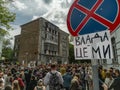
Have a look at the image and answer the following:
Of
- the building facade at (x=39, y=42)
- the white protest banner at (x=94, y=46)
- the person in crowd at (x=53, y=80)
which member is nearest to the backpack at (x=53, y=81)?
the person in crowd at (x=53, y=80)

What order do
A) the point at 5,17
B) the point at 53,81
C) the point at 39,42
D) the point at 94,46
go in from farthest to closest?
1. the point at 39,42
2. the point at 5,17
3. the point at 53,81
4. the point at 94,46

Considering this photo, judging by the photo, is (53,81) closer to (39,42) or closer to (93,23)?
(93,23)

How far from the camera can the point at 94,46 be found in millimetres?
2768

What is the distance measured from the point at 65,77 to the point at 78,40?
764 cm

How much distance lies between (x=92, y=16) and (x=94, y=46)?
478mm

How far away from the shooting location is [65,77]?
10445 millimetres

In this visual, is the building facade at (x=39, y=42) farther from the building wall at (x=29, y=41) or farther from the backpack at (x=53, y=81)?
the backpack at (x=53, y=81)

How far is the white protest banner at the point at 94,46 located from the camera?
2607 millimetres

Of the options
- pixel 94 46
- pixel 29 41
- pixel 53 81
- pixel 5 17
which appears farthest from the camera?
pixel 29 41

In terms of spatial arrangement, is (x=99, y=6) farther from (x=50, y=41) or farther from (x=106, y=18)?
(x=50, y=41)

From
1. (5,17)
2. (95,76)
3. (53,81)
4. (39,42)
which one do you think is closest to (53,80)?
(53,81)

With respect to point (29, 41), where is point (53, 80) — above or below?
below

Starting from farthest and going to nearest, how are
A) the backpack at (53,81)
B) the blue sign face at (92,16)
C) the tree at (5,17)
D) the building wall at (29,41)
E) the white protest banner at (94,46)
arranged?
1. the building wall at (29,41)
2. the tree at (5,17)
3. the backpack at (53,81)
4. the blue sign face at (92,16)
5. the white protest banner at (94,46)

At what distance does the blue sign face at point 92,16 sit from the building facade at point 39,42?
58296 millimetres
